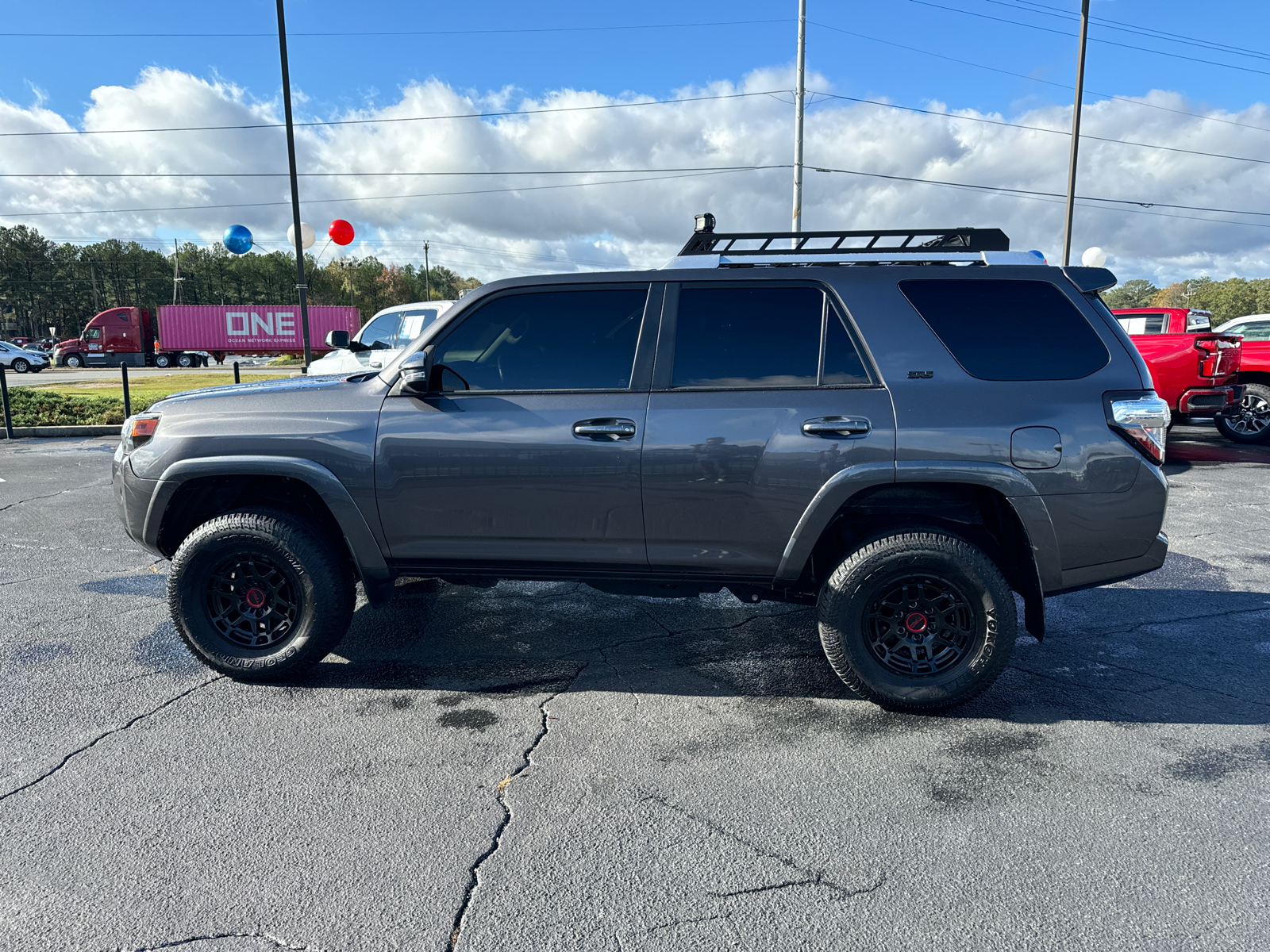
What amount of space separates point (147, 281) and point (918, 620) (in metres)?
139

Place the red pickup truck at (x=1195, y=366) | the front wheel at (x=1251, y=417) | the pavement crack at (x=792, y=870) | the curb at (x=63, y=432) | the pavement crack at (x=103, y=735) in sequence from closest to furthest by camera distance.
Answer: the pavement crack at (x=792, y=870) < the pavement crack at (x=103, y=735) < the red pickup truck at (x=1195, y=366) < the front wheel at (x=1251, y=417) < the curb at (x=63, y=432)

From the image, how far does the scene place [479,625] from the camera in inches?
180

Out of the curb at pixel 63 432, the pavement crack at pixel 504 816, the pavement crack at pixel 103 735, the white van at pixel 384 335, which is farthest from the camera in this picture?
the curb at pixel 63 432

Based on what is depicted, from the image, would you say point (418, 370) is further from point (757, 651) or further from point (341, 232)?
point (341, 232)

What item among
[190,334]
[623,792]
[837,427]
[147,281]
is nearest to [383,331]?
[837,427]

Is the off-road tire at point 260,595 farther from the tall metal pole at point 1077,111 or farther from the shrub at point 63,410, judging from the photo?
the tall metal pole at point 1077,111

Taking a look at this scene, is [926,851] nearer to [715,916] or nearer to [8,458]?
[715,916]

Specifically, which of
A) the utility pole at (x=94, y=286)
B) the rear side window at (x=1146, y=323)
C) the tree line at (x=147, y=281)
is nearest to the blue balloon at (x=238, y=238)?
the rear side window at (x=1146, y=323)

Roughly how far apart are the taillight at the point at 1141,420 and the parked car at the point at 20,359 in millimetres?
43164

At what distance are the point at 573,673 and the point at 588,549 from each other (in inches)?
28.9

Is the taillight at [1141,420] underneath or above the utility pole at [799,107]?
underneath

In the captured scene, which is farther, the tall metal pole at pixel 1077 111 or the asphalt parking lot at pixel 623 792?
the tall metal pole at pixel 1077 111

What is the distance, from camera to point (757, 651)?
13.8ft

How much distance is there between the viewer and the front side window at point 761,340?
11.4 ft
